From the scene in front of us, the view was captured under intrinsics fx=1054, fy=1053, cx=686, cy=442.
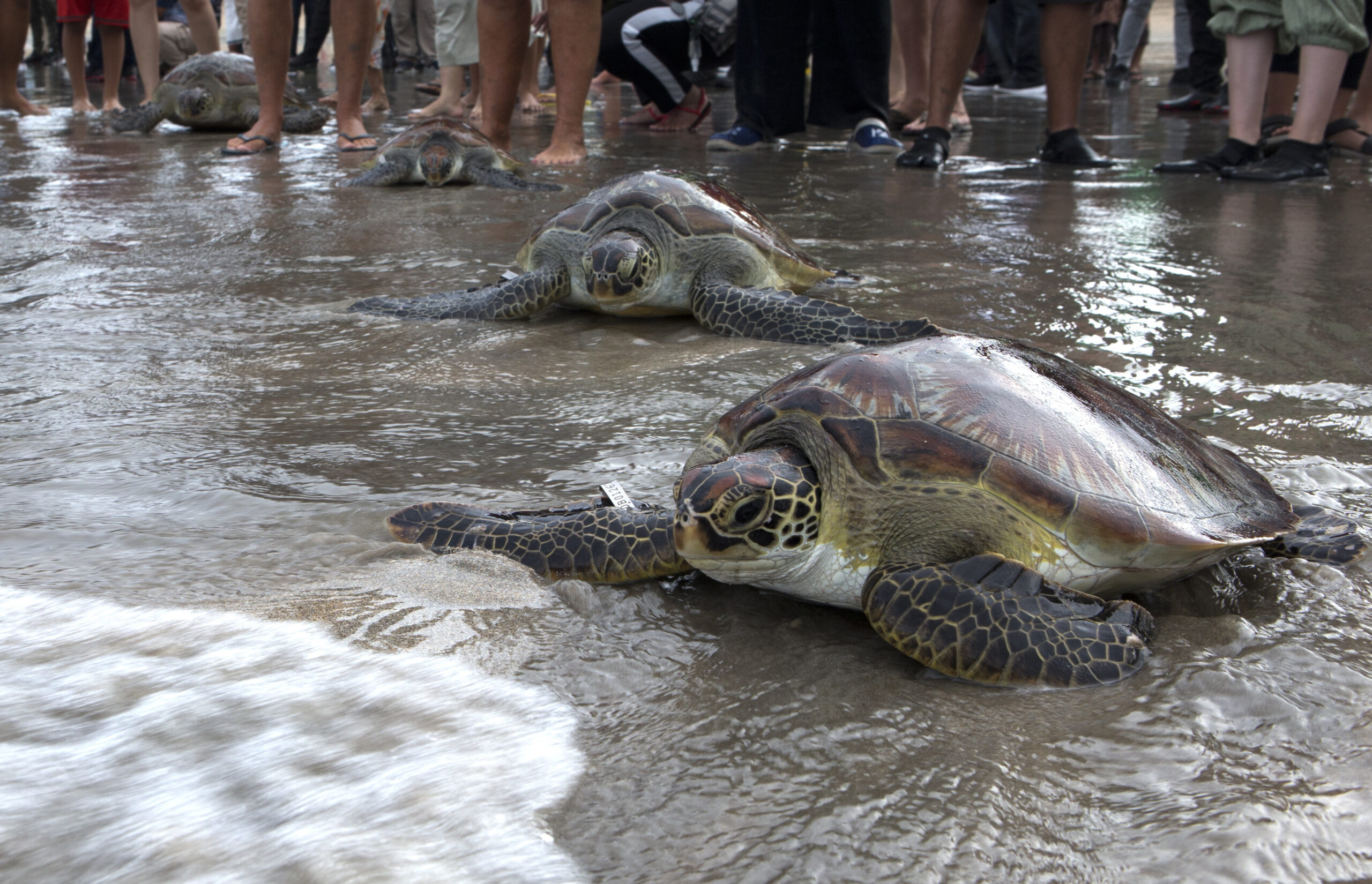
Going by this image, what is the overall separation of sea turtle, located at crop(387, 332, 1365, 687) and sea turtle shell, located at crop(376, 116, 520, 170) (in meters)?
5.14

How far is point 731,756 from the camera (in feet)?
4.98

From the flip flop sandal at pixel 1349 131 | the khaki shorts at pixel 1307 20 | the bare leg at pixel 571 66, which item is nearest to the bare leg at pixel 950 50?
the khaki shorts at pixel 1307 20

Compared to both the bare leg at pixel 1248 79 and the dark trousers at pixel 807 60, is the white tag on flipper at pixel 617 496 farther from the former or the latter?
the dark trousers at pixel 807 60

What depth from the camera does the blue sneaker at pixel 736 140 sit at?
822 centimetres

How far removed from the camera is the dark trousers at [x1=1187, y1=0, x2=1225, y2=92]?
37.2 ft

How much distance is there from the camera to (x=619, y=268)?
3711 millimetres

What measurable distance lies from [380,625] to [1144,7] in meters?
15.5

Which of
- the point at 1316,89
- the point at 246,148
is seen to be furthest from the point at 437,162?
the point at 1316,89

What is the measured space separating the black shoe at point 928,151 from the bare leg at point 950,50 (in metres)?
0.08

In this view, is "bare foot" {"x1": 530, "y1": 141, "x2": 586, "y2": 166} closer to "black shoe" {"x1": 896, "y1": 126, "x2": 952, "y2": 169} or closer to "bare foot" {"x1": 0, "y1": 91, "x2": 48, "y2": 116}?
"black shoe" {"x1": 896, "y1": 126, "x2": 952, "y2": 169}

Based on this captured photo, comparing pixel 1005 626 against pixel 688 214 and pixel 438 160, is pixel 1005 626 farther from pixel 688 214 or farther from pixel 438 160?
pixel 438 160

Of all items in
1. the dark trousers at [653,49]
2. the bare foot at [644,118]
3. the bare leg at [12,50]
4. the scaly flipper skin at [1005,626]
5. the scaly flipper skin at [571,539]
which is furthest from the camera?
the bare foot at [644,118]

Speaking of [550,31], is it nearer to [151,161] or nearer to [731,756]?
[151,161]

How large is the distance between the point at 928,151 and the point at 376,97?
6803mm
